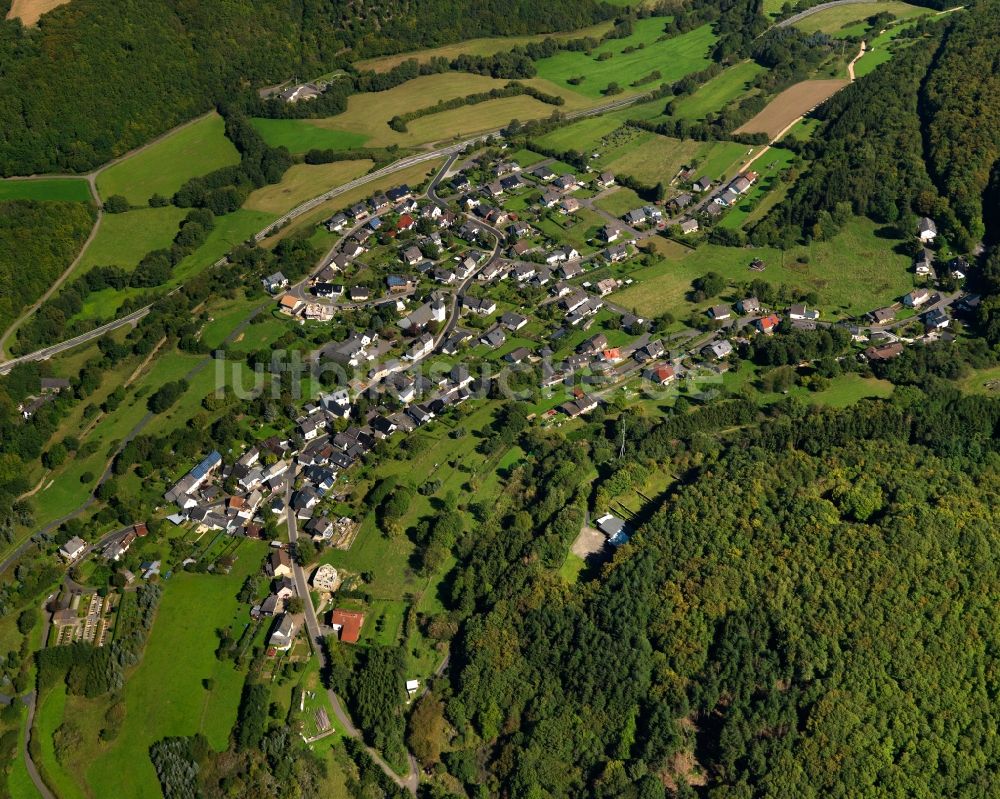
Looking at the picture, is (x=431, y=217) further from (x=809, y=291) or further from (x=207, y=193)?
(x=809, y=291)

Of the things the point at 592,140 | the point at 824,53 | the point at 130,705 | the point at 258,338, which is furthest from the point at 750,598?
the point at 824,53

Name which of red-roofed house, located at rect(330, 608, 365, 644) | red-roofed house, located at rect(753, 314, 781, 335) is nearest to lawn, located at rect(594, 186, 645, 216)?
red-roofed house, located at rect(753, 314, 781, 335)

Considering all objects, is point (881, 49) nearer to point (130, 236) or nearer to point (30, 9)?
point (130, 236)

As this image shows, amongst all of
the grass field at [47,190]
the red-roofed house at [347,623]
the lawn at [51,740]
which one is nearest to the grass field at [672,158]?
the grass field at [47,190]

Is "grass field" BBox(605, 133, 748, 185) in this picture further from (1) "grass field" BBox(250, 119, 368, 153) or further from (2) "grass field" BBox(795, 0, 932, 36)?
(2) "grass field" BBox(795, 0, 932, 36)

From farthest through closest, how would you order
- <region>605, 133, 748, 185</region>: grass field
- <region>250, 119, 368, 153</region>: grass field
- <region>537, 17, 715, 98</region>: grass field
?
<region>537, 17, 715, 98</region>: grass field → <region>250, 119, 368, 153</region>: grass field → <region>605, 133, 748, 185</region>: grass field

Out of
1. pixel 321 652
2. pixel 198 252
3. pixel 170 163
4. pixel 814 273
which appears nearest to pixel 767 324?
pixel 814 273
